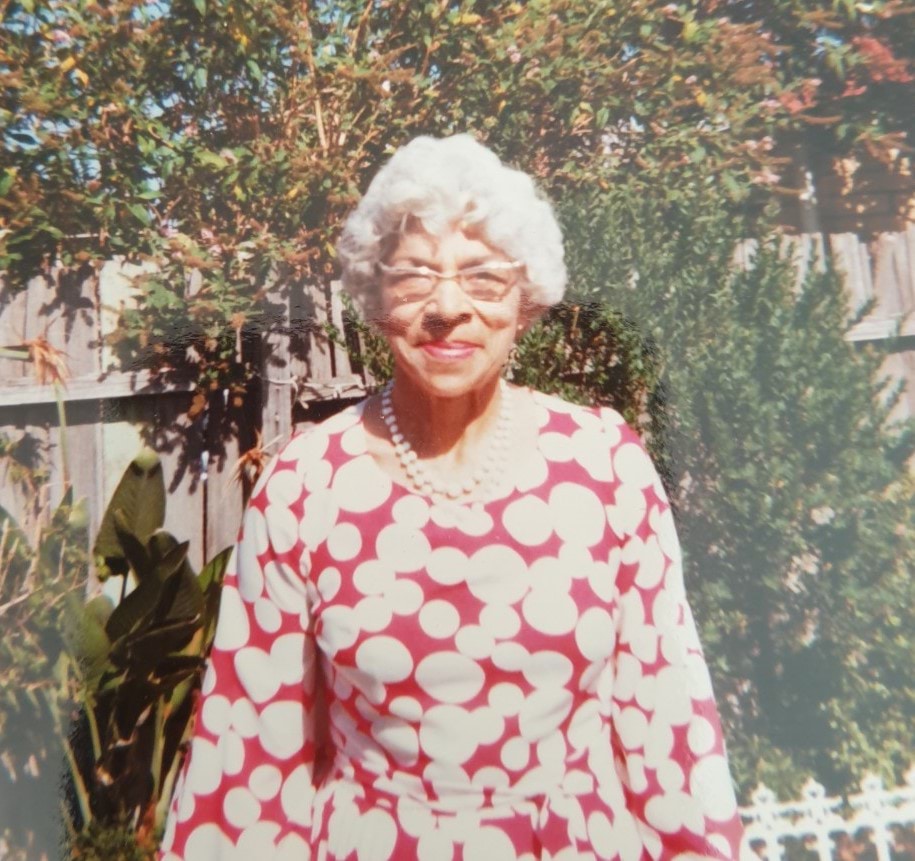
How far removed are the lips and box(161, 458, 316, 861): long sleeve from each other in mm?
227

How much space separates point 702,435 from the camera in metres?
1.02

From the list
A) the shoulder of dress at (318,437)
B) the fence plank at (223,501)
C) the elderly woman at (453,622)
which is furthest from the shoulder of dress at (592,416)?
the fence plank at (223,501)

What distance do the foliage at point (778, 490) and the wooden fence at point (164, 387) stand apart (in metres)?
0.06

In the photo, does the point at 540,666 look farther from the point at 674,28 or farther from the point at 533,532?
the point at 674,28

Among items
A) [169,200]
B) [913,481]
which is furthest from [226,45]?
[913,481]

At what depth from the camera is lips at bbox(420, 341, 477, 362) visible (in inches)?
33.0

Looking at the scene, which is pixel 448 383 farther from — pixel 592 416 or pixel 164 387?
pixel 164 387

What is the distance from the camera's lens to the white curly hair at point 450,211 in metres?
0.82

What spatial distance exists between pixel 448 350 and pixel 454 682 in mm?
379

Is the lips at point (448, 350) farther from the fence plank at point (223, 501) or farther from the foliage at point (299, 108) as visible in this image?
the fence plank at point (223, 501)

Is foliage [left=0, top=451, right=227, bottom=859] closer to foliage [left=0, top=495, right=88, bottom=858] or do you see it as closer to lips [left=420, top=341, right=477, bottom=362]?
foliage [left=0, top=495, right=88, bottom=858]

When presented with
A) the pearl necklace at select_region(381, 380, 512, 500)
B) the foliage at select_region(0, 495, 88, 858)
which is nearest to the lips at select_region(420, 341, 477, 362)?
the pearl necklace at select_region(381, 380, 512, 500)

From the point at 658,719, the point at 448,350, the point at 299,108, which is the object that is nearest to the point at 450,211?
the point at 448,350

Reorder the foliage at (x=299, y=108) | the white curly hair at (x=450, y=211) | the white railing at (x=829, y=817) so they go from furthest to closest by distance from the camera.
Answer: the white railing at (x=829, y=817)
the foliage at (x=299, y=108)
the white curly hair at (x=450, y=211)
